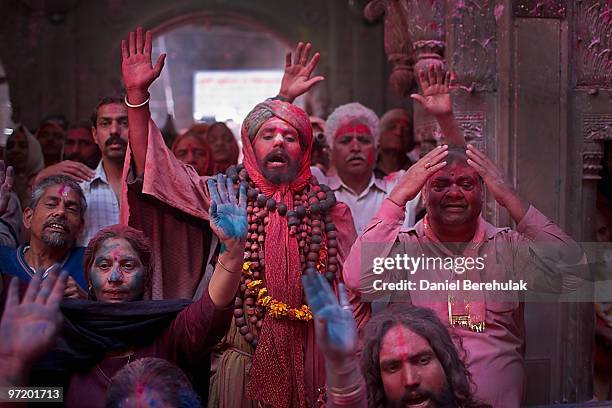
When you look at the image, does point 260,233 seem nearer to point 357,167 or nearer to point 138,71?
point 138,71

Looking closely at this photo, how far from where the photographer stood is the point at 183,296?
4.34 meters

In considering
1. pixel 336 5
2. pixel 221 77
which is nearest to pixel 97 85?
pixel 336 5

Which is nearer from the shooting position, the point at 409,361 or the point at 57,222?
the point at 409,361

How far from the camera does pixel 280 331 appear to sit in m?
4.07

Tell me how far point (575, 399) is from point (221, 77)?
46.3 ft

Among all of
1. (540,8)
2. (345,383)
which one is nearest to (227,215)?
(345,383)

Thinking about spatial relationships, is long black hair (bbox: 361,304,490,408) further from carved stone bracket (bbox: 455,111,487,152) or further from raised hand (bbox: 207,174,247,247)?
carved stone bracket (bbox: 455,111,487,152)

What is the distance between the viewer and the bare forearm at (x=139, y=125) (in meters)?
4.26

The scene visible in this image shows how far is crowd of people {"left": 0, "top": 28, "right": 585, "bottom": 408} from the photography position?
129 inches

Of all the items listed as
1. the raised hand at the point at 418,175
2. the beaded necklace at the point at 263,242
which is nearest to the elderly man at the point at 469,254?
the raised hand at the point at 418,175

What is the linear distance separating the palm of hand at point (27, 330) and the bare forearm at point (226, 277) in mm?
665

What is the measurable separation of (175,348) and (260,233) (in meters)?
0.77

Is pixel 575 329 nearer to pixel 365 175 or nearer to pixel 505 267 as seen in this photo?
pixel 505 267

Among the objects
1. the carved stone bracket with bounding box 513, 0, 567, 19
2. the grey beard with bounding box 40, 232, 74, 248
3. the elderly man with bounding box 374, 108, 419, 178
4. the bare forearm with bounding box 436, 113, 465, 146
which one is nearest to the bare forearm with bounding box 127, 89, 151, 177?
the grey beard with bounding box 40, 232, 74, 248
